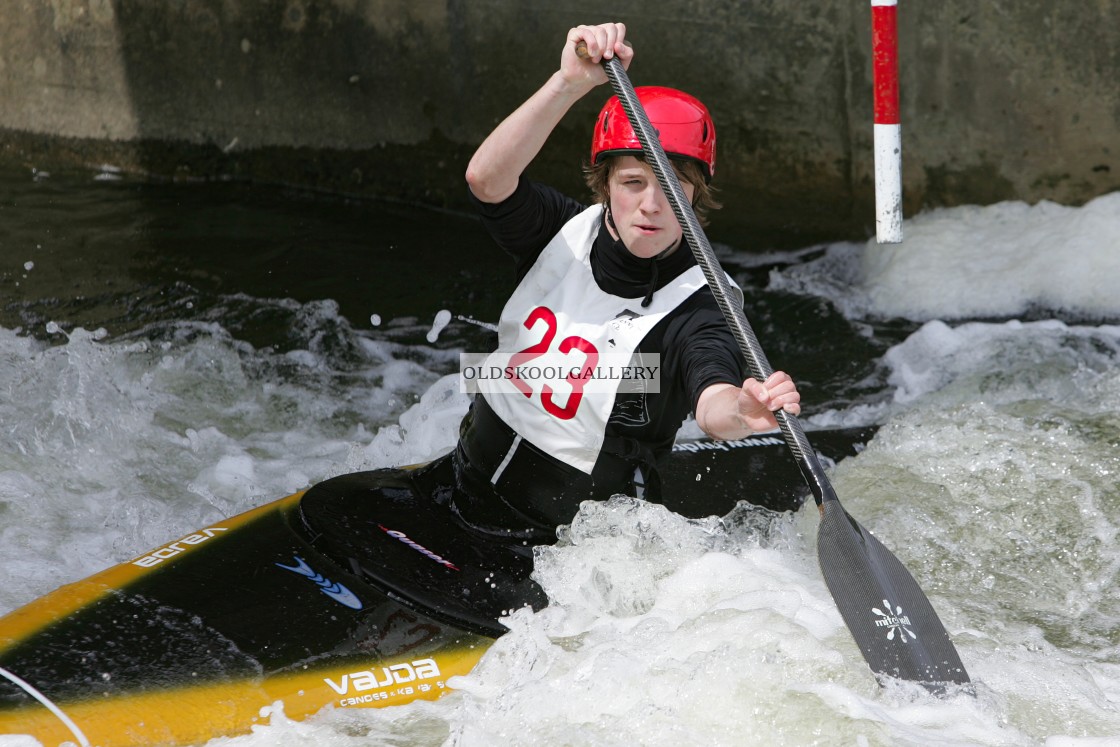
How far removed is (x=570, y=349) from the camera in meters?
2.38

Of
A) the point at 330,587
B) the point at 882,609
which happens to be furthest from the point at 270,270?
the point at 882,609

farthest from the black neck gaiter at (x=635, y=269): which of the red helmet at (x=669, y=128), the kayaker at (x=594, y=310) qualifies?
the red helmet at (x=669, y=128)

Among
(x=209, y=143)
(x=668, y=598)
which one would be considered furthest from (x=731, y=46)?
(x=668, y=598)

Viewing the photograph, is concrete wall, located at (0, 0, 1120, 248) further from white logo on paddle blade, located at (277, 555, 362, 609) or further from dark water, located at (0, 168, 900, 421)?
white logo on paddle blade, located at (277, 555, 362, 609)

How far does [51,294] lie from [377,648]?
12.6 ft

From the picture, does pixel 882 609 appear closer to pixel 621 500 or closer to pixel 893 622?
pixel 893 622

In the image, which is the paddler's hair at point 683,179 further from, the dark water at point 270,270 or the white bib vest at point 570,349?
the dark water at point 270,270

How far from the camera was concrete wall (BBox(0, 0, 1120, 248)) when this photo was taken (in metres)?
5.30

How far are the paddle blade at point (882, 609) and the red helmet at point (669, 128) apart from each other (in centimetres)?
75

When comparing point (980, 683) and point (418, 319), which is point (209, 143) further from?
point (980, 683)

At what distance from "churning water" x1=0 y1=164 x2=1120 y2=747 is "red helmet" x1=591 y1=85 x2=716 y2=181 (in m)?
0.75

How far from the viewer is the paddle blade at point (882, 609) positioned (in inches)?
86.0

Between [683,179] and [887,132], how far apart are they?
1.72 metres

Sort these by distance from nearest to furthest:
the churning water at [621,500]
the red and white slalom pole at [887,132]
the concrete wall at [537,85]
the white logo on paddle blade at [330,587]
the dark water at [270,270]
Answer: the churning water at [621,500]
the white logo on paddle blade at [330,587]
the red and white slalom pole at [887,132]
the dark water at [270,270]
the concrete wall at [537,85]
